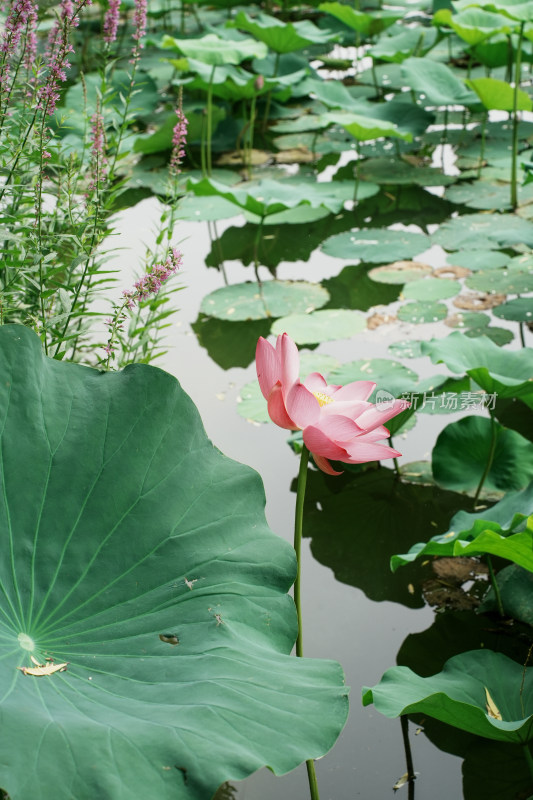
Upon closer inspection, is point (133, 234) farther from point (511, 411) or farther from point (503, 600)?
point (503, 600)

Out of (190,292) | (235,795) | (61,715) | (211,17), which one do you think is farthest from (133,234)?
(211,17)

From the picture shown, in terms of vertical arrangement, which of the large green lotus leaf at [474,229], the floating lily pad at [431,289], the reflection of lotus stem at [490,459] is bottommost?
the reflection of lotus stem at [490,459]

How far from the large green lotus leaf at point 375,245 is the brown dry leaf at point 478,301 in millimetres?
384

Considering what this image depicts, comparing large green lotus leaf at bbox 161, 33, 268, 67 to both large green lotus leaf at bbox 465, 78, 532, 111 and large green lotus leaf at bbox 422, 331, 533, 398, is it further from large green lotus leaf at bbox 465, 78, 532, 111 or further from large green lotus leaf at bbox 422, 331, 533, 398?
large green lotus leaf at bbox 422, 331, 533, 398

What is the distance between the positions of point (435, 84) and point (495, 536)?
11.6ft

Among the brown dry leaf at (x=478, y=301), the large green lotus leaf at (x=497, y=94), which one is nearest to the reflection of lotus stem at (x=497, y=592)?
the brown dry leaf at (x=478, y=301)

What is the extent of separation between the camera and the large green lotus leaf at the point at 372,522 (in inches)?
79.0

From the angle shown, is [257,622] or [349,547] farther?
[349,547]

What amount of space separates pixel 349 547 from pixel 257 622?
0.97 metres

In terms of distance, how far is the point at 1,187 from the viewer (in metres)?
1.33

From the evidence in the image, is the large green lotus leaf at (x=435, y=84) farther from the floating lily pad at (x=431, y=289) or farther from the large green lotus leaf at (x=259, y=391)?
Result: the large green lotus leaf at (x=259, y=391)

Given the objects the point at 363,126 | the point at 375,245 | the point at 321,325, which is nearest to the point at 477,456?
the point at 321,325

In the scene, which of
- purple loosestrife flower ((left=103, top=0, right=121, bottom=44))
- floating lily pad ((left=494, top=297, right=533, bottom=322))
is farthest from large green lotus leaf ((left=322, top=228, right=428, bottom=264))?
purple loosestrife flower ((left=103, top=0, right=121, bottom=44))

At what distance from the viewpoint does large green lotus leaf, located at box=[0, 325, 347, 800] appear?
0.92m
